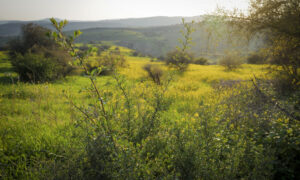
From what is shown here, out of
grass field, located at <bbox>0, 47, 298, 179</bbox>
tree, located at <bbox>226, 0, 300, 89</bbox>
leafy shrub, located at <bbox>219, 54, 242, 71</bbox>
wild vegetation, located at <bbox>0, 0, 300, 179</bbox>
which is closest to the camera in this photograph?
wild vegetation, located at <bbox>0, 0, 300, 179</bbox>

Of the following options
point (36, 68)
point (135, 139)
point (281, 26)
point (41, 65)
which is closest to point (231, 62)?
point (281, 26)

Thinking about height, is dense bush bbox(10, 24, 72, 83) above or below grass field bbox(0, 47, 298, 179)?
above

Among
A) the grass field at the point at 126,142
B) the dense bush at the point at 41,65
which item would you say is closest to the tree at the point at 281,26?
the grass field at the point at 126,142

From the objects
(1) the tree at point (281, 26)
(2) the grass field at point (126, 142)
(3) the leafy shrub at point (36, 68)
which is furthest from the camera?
(3) the leafy shrub at point (36, 68)

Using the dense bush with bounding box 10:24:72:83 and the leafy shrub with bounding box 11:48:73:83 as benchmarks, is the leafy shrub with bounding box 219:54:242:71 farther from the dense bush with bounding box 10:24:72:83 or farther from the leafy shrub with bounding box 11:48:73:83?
Result: the leafy shrub with bounding box 11:48:73:83

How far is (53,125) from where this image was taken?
3922 mm

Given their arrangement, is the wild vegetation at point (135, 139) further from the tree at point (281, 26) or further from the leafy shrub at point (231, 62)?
the leafy shrub at point (231, 62)

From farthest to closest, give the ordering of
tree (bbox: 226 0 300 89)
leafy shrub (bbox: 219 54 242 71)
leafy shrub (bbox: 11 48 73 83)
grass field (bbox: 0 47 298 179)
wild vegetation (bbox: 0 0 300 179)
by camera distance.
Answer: leafy shrub (bbox: 219 54 242 71), leafy shrub (bbox: 11 48 73 83), tree (bbox: 226 0 300 89), grass field (bbox: 0 47 298 179), wild vegetation (bbox: 0 0 300 179)

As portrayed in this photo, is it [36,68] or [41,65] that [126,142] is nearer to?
[41,65]

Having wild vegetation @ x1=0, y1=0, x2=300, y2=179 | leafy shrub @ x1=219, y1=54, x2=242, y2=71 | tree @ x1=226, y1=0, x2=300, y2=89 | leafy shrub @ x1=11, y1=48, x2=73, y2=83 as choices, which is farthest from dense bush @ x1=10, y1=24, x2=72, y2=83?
leafy shrub @ x1=219, y1=54, x2=242, y2=71

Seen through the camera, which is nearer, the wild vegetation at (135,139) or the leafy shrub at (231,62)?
the wild vegetation at (135,139)

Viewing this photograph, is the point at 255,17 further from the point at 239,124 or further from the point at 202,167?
the point at 202,167

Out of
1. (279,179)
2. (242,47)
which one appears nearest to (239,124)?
(279,179)

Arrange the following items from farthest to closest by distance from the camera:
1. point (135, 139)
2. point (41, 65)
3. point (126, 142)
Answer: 1. point (41, 65)
2. point (135, 139)
3. point (126, 142)
